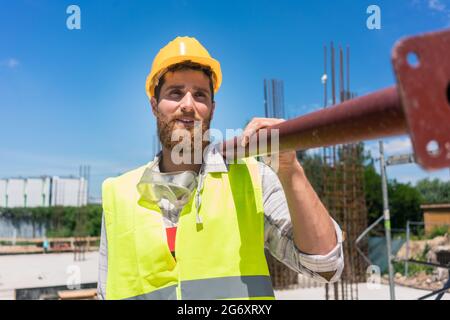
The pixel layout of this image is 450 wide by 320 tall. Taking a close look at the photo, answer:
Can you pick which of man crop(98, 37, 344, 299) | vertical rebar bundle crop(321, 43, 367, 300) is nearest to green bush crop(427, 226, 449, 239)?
vertical rebar bundle crop(321, 43, 367, 300)

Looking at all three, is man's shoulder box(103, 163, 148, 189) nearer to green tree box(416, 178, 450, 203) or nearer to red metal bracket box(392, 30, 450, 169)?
red metal bracket box(392, 30, 450, 169)

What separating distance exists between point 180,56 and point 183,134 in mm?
360

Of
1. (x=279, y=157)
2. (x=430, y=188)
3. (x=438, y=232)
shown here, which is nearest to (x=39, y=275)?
(x=438, y=232)

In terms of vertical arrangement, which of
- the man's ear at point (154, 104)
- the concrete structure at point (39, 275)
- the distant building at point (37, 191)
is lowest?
the concrete structure at point (39, 275)

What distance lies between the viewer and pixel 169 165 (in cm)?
196

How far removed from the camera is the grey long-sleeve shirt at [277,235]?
148 centimetres

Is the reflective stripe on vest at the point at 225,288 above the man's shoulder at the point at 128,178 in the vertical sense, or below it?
below

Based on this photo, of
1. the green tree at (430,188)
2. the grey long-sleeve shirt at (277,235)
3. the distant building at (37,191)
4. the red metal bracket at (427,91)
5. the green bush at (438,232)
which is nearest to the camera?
the red metal bracket at (427,91)

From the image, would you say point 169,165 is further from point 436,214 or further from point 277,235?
point 436,214

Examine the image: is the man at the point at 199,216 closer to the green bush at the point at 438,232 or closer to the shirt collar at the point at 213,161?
the shirt collar at the point at 213,161

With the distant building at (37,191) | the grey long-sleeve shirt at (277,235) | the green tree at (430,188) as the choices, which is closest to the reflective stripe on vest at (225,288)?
the grey long-sleeve shirt at (277,235)

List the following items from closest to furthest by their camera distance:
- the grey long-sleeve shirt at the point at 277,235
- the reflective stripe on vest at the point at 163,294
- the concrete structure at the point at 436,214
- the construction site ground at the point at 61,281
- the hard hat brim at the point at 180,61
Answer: the grey long-sleeve shirt at the point at 277,235
the reflective stripe on vest at the point at 163,294
the hard hat brim at the point at 180,61
the construction site ground at the point at 61,281
the concrete structure at the point at 436,214

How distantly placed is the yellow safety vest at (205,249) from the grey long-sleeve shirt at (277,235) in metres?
0.03

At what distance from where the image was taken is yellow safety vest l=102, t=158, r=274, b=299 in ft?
5.20
